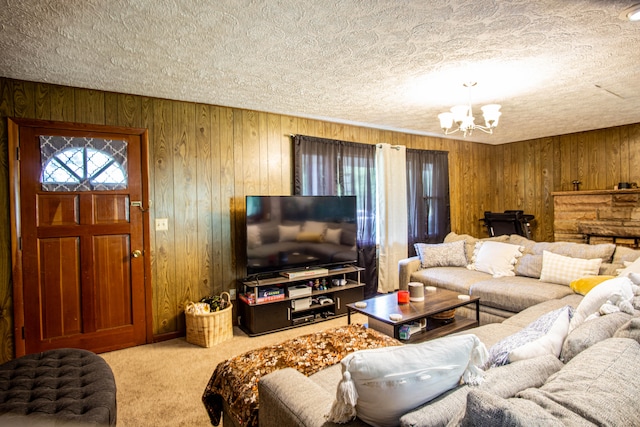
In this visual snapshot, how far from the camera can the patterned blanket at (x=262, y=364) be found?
5.37ft

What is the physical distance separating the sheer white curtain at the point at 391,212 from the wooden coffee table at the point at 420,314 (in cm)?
164

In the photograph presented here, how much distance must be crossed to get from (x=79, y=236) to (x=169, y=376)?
1488 mm

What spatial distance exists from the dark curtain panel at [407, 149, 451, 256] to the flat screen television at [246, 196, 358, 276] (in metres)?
1.41

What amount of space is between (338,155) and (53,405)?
11.9ft

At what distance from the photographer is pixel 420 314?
269cm

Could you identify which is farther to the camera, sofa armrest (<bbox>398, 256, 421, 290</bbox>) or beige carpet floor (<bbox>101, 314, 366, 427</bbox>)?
sofa armrest (<bbox>398, 256, 421, 290</bbox>)

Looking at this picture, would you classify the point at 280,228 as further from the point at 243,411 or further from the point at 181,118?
the point at 243,411

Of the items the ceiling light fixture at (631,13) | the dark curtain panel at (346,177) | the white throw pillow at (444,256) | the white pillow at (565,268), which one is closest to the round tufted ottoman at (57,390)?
the dark curtain panel at (346,177)

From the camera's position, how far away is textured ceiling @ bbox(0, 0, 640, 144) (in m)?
1.88

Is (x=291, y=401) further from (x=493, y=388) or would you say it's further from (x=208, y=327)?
(x=208, y=327)

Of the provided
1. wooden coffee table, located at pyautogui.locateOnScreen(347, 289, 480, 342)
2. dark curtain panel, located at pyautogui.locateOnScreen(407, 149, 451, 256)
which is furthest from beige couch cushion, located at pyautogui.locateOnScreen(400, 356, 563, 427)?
dark curtain panel, located at pyautogui.locateOnScreen(407, 149, 451, 256)

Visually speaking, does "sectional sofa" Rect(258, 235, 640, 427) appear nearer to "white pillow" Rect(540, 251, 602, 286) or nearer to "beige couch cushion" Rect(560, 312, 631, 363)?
"beige couch cushion" Rect(560, 312, 631, 363)

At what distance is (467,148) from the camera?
6.11 m

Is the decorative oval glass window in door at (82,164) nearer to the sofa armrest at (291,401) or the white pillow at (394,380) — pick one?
the sofa armrest at (291,401)
